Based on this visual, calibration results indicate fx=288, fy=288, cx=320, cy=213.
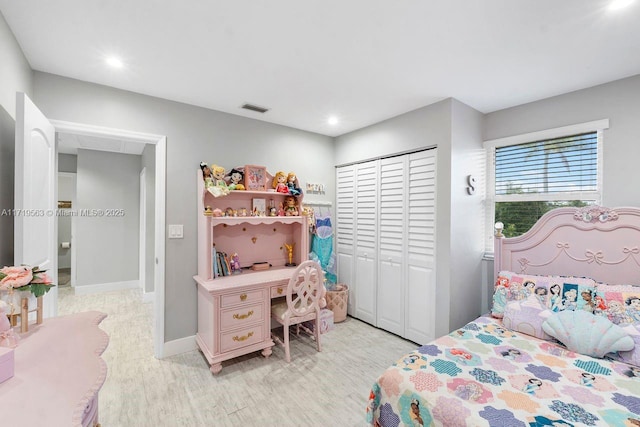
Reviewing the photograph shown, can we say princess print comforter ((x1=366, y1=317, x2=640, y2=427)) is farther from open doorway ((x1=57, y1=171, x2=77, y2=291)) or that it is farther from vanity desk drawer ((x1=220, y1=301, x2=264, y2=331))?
open doorway ((x1=57, y1=171, x2=77, y2=291))

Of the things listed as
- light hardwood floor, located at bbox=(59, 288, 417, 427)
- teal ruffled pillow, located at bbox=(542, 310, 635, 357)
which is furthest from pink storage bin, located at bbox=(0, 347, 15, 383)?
teal ruffled pillow, located at bbox=(542, 310, 635, 357)

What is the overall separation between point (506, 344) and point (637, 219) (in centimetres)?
135

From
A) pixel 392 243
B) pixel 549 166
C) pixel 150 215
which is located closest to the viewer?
pixel 549 166

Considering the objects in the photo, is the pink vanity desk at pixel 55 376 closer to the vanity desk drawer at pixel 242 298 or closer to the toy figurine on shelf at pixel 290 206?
the vanity desk drawer at pixel 242 298

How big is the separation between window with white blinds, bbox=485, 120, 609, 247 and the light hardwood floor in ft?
5.72

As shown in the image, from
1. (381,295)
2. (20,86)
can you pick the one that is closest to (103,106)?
(20,86)

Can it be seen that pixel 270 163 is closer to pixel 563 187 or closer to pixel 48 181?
pixel 48 181

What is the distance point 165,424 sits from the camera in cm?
192

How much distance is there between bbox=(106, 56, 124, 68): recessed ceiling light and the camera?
204 cm

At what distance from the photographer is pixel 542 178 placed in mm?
2771

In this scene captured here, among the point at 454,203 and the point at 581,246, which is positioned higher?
the point at 454,203

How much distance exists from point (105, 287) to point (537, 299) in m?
6.08

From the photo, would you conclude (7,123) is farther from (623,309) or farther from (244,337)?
(623,309)

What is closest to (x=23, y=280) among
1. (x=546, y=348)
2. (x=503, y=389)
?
(x=503, y=389)
